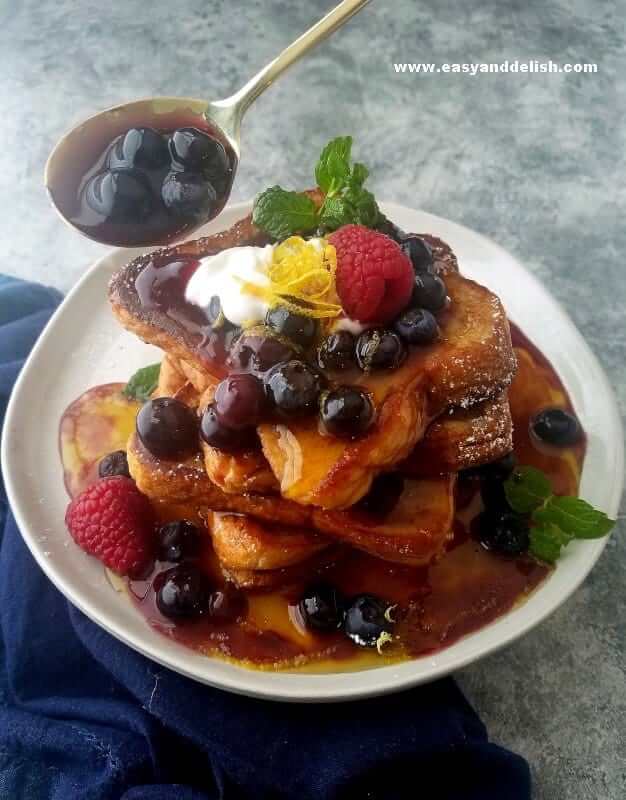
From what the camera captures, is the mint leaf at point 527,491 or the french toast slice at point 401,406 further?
the mint leaf at point 527,491

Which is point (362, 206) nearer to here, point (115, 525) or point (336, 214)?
point (336, 214)

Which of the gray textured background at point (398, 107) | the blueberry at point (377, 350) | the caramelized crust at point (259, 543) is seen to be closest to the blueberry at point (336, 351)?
the blueberry at point (377, 350)

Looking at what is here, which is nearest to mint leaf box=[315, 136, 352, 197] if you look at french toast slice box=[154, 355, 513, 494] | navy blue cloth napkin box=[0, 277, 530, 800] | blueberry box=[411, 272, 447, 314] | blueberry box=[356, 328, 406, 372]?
blueberry box=[411, 272, 447, 314]

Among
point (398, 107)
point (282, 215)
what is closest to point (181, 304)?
point (282, 215)

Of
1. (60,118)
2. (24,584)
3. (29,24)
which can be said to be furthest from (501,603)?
(29,24)

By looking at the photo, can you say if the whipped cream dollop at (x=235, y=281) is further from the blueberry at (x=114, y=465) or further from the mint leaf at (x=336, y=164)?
the blueberry at (x=114, y=465)

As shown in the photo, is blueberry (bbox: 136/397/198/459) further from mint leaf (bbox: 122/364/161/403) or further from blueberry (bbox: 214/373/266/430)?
mint leaf (bbox: 122/364/161/403)
